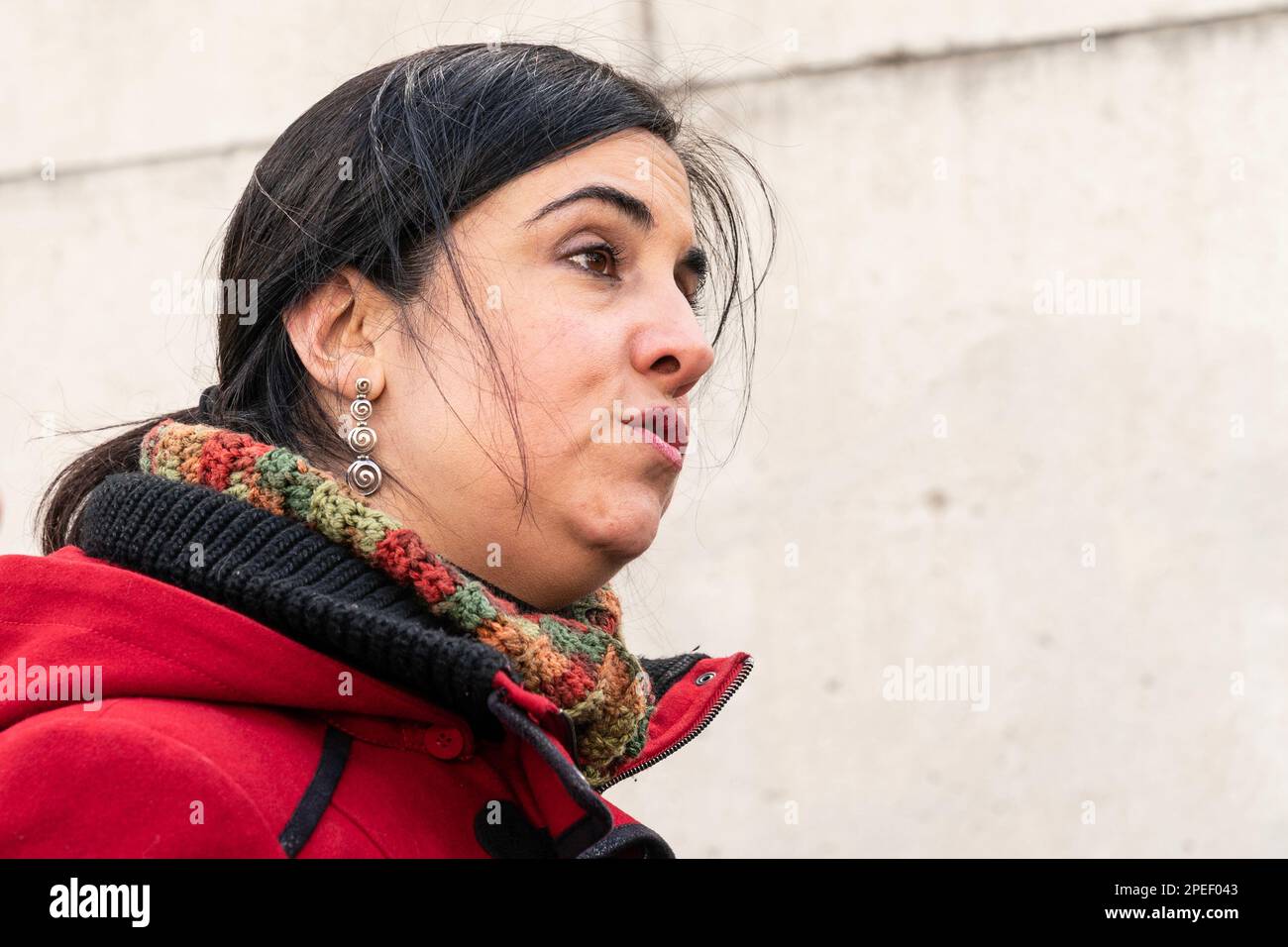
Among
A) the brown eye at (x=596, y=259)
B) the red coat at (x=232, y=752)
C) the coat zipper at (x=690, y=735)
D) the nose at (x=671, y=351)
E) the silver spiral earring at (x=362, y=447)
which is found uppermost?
the brown eye at (x=596, y=259)

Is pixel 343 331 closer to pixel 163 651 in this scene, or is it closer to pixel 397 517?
pixel 397 517

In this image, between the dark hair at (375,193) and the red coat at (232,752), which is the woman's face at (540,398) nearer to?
the dark hair at (375,193)

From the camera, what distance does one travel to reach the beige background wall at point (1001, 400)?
2635mm

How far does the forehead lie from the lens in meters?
1.28

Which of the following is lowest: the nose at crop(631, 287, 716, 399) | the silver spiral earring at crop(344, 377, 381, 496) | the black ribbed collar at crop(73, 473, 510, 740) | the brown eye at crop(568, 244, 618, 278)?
the black ribbed collar at crop(73, 473, 510, 740)

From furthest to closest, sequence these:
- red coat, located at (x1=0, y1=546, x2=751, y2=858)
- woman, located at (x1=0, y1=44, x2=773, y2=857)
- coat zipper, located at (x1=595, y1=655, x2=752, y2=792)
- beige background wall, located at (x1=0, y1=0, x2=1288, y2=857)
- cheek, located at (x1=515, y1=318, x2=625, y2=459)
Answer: beige background wall, located at (x1=0, y1=0, x2=1288, y2=857), coat zipper, located at (x1=595, y1=655, x2=752, y2=792), cheek, located at (x1=515, y1=318, x2=625, y2=459), woman, located at (x1=0, y1=44, x2=773, y2=857), red coat, located at (x1=0, y1=546, x2=751, y2=858)

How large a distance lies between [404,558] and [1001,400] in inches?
73.4

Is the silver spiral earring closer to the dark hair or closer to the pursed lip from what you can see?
the dark hair

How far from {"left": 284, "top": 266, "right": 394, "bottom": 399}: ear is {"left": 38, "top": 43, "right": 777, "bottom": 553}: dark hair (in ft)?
0.05

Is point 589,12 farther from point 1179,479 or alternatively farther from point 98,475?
point 98,475

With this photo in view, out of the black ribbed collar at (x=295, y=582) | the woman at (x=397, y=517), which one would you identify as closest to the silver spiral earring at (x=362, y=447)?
the woman at (x=397, y=517)

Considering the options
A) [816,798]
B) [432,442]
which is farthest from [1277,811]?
[432,442]

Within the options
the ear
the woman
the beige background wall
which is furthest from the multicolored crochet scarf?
the beige background wall

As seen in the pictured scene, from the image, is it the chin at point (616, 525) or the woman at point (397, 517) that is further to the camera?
the chin at point (616, 525)
